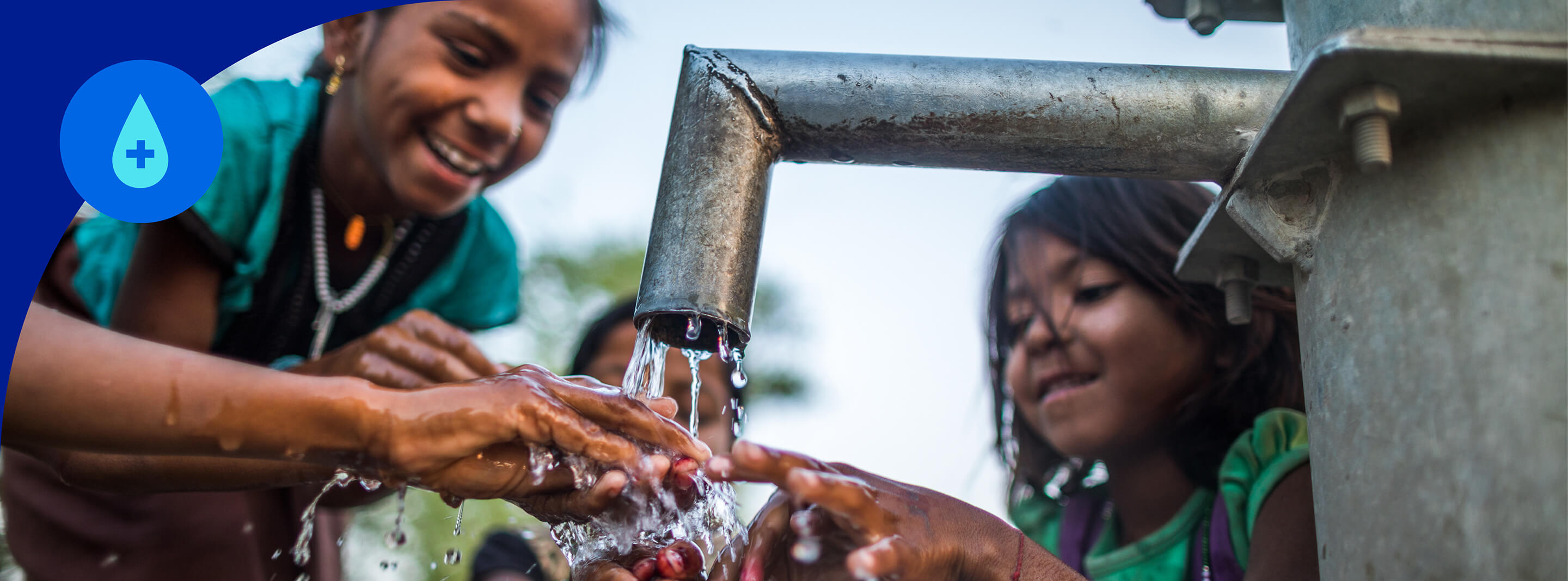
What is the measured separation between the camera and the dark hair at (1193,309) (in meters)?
2.71

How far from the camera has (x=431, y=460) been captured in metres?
1.64

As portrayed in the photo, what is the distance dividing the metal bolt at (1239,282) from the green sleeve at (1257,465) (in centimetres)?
70

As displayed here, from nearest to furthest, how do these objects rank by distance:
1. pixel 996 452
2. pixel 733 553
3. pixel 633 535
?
pixel 733 553
pixel 633 535
pixel 996 452

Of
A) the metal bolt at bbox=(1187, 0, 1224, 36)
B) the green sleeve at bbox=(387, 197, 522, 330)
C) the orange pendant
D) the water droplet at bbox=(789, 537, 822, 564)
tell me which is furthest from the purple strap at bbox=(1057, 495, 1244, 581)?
the orange pendant

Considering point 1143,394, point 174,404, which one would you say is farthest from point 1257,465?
point 174,404

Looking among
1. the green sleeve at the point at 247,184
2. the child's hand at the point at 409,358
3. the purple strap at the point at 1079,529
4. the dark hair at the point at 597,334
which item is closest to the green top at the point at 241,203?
the green sleeve at the point at 247,184

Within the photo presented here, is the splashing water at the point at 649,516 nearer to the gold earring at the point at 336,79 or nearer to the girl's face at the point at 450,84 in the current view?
the girl's face at the point at 450,84

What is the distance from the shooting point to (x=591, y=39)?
2.76 m

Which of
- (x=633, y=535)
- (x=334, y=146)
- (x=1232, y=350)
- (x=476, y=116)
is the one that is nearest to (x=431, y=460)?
(x=633, y=535)

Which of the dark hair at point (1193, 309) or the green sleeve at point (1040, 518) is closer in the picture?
the dark hair at point (1193, 309)

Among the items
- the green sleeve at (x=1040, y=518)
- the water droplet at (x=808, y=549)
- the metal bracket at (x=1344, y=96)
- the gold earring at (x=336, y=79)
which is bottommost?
the water droplet at (x=808, y=549)

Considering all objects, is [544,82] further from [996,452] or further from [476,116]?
[996,452]

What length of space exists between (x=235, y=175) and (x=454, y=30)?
647 millimetres

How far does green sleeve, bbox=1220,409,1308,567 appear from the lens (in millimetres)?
2217
